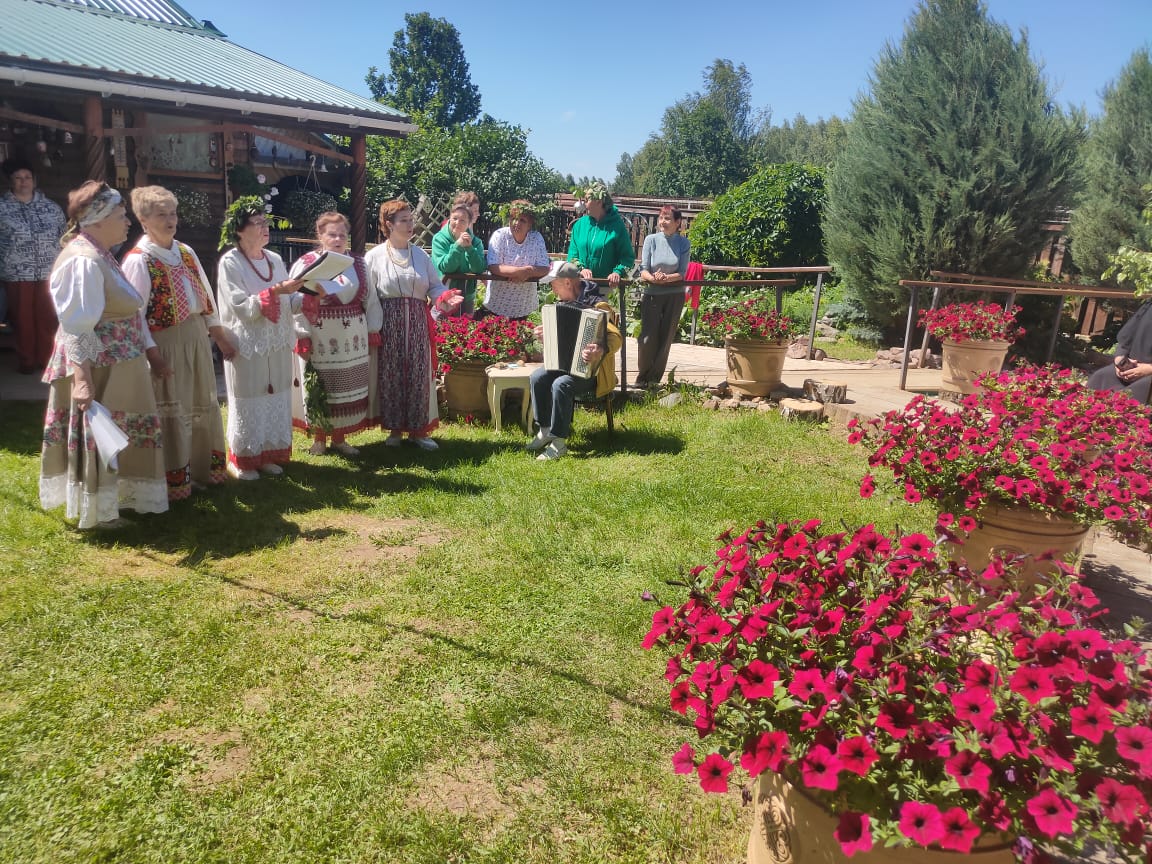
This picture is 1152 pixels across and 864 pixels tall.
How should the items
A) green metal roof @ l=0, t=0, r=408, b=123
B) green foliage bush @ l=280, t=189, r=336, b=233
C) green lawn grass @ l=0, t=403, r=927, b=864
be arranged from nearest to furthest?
green lawn grass @ l=0, t=403, r=927, b=864 → green metal roof @ l=0, t=0, r=408, b=123 → green foliage bush @ l=280, t=189, r=336, b=233

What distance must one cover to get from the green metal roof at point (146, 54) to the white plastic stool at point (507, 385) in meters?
4.69

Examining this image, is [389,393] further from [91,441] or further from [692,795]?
[692,795]

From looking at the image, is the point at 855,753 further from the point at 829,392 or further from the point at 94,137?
the point at 94,137

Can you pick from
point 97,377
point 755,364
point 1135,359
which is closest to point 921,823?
point 97,377

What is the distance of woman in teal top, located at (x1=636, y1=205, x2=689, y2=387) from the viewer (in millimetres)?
7324

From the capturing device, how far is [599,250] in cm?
682

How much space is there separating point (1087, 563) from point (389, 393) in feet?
15.0

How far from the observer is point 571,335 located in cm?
568

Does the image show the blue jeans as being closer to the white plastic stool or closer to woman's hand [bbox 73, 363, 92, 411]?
the white plastic stool

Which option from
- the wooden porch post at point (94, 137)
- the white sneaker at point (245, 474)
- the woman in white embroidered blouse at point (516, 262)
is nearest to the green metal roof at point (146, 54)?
the wooden porch post at point (94, 137)

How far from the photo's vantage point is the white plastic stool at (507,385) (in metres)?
6.39

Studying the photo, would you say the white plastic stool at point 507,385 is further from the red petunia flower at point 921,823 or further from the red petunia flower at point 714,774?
the red petunia flower at point 921,823

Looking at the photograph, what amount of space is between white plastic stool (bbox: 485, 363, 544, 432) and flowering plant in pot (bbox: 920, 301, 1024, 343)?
454 cm

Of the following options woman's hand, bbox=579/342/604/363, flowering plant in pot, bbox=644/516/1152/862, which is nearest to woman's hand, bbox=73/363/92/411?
woman's hand, bbox=579/342/604/363
